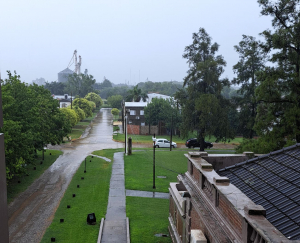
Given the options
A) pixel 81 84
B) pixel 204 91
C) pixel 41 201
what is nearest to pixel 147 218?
pixel 41 201

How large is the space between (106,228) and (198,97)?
21727 mm

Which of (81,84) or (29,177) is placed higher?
(81,84)

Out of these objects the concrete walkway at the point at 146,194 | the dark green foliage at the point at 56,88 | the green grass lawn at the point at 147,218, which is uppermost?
the dark green foliage at the point at 56,88

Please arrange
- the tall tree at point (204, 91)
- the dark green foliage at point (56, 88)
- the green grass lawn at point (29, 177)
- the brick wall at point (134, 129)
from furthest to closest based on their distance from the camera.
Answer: the dark green foliage at point (56, 88) → the brick wall at point (134, 129) → the tall tree at point (204, 91) → the green grass lawn at point (29, 177)

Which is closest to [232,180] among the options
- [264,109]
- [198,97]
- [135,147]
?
[264,109]

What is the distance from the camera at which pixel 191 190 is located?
40.3 feet

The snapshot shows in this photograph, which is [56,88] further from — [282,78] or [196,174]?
[196,174]

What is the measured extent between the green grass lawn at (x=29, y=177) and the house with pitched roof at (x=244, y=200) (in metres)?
16.0

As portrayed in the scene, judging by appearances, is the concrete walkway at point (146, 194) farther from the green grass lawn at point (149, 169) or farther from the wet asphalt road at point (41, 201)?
the wet asphalt road at point (41, 201)

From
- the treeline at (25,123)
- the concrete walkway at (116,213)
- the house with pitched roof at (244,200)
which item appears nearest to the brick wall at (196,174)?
the house with pitched roof at (244,200)

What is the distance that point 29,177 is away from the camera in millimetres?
29234

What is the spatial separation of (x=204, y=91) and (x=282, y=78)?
1449 centimetres

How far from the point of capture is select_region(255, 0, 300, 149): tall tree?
72.9ft

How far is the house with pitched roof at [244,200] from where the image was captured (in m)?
6.57
